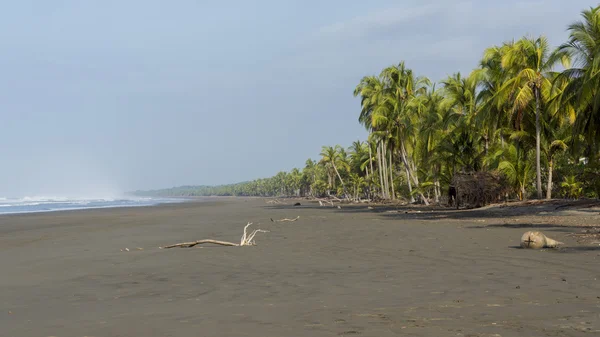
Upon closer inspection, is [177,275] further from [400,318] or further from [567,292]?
[567,292]

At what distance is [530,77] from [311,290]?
29.8 metres

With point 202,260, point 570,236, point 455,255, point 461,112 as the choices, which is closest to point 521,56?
point 461,112

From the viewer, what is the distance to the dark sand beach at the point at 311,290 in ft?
20.6

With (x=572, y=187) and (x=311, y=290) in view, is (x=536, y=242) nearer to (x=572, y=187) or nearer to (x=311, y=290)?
(x=311, y=290)

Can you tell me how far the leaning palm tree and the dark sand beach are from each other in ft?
64.6

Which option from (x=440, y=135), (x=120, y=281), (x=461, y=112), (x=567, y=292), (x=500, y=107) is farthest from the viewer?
(x=440, y=135)

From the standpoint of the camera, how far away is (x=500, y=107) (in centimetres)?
3550

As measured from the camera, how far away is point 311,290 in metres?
8.70

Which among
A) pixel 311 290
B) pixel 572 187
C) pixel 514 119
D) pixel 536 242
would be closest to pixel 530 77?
pixel 514 119

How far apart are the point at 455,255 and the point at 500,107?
25280mm

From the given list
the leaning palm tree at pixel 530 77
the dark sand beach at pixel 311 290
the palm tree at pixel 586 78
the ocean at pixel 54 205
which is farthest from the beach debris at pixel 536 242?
the ocean at pixel 54 205

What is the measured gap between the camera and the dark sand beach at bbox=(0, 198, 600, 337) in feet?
20.6

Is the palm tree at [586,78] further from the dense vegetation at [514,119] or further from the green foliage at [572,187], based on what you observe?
the green foliage at [572,187]

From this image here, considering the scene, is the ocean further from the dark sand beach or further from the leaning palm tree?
the dark sand beach
